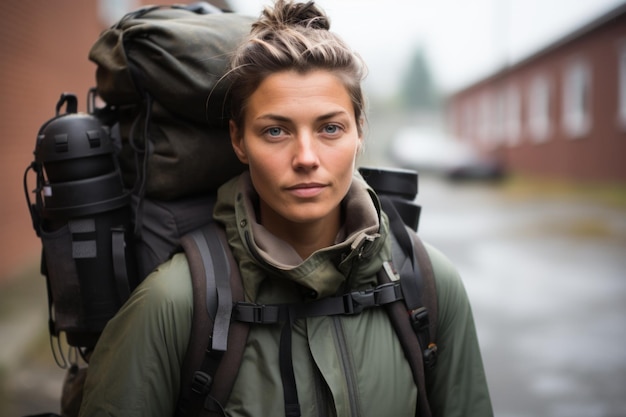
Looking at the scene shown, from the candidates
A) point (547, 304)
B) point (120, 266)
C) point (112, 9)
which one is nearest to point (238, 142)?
point (120, 266)

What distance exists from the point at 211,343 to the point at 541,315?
6288 mm

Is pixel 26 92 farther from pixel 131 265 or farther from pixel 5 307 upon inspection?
pixel 131 265

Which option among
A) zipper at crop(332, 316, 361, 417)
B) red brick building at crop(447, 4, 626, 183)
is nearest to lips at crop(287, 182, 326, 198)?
zipper at crop(332, 316, 361, 417)

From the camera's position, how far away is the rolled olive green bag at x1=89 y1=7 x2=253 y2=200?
2.05 meters

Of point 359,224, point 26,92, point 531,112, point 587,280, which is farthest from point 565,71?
point 359,224

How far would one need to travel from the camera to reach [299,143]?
1.83 meters

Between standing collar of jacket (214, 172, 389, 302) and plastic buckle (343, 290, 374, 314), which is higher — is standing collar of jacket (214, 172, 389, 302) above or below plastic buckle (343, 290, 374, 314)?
above

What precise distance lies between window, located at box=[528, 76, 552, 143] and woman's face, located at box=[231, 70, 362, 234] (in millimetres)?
25543

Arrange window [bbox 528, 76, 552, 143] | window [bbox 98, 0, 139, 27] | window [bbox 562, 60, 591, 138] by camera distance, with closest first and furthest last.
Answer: window [bbox 98, 0, 139, 27] → window [bbox 562, 60, 591, 138] → window [bbox 528, 76, 552, 143]

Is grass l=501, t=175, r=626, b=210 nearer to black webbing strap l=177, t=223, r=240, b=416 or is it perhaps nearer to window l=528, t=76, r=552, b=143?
window l=528, t=76, r=552, b=143

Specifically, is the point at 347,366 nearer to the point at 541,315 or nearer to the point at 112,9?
the point at 541,315

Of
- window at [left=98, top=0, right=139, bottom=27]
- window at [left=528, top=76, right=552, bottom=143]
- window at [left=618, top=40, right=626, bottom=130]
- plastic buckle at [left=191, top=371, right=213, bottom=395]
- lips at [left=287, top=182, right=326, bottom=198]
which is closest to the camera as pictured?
plastic buckle at [left=191, top=371, right=213, bottom=395]

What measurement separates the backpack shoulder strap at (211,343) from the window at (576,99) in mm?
21984

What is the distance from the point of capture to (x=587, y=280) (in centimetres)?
884
